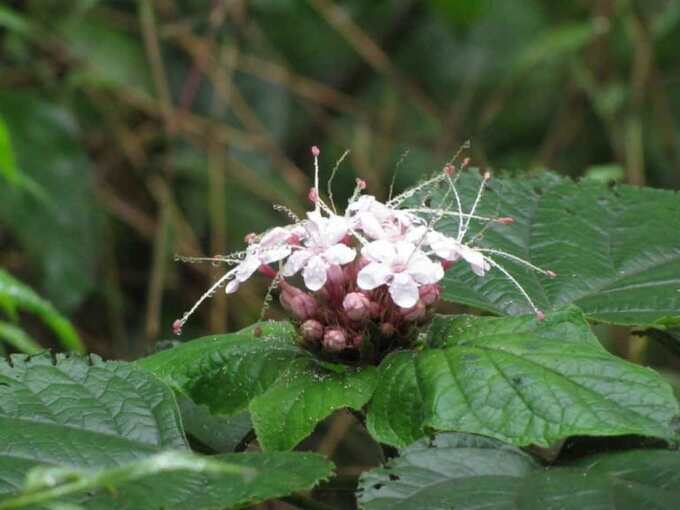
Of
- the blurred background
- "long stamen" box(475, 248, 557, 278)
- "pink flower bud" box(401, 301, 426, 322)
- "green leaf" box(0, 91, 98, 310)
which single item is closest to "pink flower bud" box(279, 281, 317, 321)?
"pink flower bud" box(401, 301, 426, 322)

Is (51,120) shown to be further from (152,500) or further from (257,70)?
(152,500)

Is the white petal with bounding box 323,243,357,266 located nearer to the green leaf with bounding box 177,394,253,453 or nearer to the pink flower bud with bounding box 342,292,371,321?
the pink flower bud with bounding box 342,292,371,321

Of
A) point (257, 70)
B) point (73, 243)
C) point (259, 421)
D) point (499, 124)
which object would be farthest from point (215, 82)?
point (259, 421)

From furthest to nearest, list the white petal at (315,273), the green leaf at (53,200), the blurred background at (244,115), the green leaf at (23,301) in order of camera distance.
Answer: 1. the blurred background at (244,115)
2. the green leaf at (53,200)
3. the green leaf at (23,301)
4. the white petal at (315,273)

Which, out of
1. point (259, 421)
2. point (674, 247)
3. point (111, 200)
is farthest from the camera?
point (111, 200)

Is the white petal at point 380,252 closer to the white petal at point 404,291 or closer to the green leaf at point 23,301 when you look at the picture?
the white petal at point 404,291

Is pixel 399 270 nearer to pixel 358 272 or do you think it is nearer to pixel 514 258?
pixel 358 272

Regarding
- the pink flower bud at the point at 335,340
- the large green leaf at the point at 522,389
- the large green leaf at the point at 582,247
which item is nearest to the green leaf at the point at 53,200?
the large green leaf at the point at 582,247
